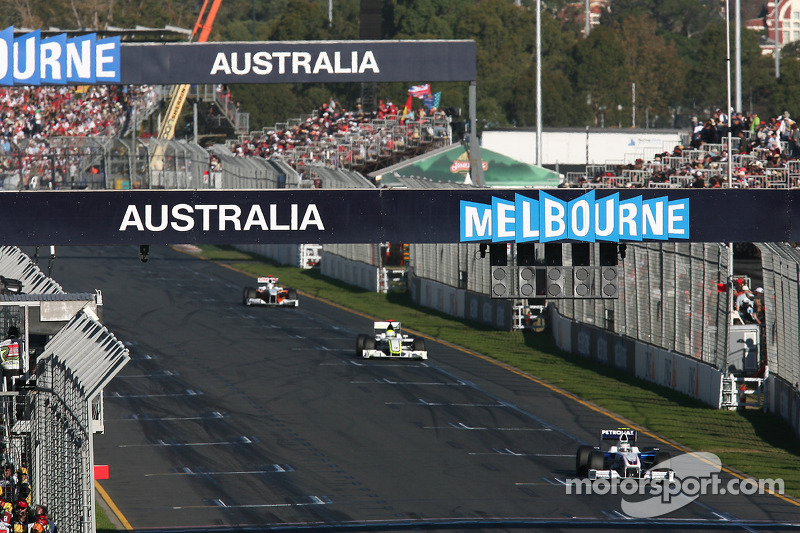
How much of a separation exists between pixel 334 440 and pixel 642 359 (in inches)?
491

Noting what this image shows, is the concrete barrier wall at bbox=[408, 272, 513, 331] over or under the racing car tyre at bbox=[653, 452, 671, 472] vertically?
over

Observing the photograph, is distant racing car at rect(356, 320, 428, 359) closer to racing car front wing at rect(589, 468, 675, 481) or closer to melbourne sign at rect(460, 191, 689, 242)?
racing car front wing at rect(589, 468, 675, 481)

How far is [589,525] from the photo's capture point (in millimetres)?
24266

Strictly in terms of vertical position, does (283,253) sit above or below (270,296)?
above

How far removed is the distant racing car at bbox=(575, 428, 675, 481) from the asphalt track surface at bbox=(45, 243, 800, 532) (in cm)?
75

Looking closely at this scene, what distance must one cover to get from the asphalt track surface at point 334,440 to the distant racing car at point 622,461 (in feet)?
2.47

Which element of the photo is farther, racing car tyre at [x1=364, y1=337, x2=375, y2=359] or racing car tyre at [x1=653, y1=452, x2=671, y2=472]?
racing car tyre at [x1=364, y1=337, x2=375, y2=359]

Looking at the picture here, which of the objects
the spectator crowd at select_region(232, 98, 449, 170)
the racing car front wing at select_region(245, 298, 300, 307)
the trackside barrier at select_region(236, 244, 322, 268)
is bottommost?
the racing car front wing at select_region(245, 298, 300, 307)

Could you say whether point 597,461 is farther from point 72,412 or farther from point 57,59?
point 57,59

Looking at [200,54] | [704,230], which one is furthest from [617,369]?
[704,230]

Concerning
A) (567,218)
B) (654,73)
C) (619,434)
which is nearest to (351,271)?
(619,434)

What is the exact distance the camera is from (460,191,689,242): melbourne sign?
21.3 m

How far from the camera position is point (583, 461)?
28.0m

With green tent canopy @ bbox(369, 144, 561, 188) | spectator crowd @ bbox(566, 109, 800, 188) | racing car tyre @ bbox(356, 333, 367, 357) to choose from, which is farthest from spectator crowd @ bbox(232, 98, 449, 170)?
racing car tyre @ bbox(356, 333, 367, 357)
